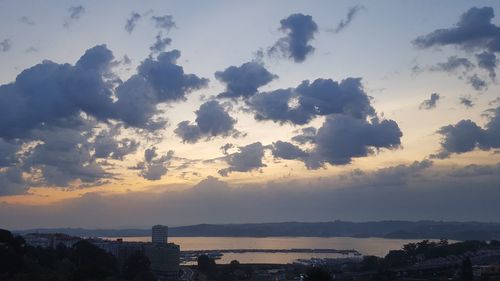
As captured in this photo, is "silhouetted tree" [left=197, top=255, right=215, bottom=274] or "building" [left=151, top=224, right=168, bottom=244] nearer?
"silhouetted tree" [left=197, top=255, right=215, bottom=274]

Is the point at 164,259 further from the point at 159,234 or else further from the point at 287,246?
the point at 287,246

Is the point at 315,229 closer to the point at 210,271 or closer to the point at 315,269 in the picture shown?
the point at 210,271

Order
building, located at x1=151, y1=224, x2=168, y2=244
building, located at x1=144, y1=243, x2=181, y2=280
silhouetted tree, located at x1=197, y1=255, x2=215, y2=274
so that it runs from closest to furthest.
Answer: silhouetted tree, located at x1=197, y1=255, x2=215, y2=274, building, located at x1=144, y1=243, x2=181, y2=280, building, located at x1=151, y1=224, x2=168, y2=244

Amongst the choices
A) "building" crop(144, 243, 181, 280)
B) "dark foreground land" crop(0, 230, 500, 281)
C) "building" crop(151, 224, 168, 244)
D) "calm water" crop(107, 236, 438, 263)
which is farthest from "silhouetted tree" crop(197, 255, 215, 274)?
"building" crop(151, 224, 168, 244)

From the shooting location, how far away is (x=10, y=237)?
30.2 metres

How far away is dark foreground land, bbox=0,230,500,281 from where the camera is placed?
26531 millimetres

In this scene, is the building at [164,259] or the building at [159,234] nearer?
the building at [164,259]

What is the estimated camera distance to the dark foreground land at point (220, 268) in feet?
87.0

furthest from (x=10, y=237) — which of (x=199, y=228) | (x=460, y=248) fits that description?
(x=199, y=228)

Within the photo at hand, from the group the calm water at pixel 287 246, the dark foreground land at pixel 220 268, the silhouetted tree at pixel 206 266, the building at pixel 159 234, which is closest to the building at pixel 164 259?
the silhouetted tree at pixel 206 266

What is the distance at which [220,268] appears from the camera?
54.5 meters

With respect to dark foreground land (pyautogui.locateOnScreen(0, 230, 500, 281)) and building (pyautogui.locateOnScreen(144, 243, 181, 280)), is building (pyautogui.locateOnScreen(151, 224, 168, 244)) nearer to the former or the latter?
building (pyautogui.locateOnScreen(144, 243, 181, 280))

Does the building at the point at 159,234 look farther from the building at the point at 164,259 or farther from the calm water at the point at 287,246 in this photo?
the building at the point at 164,259

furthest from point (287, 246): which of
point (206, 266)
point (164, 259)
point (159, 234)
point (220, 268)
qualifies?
point (206, 266)
